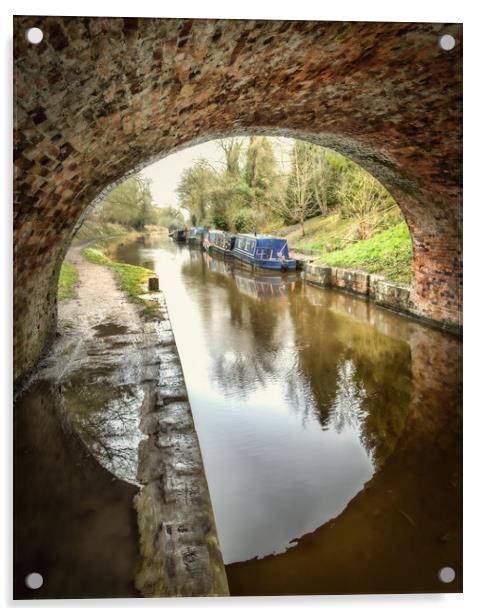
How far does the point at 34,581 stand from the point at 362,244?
13.2 meters

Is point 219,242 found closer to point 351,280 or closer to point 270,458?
point 351,280

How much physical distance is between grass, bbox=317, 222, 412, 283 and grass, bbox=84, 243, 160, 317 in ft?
17.6

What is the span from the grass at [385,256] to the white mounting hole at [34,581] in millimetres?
8616

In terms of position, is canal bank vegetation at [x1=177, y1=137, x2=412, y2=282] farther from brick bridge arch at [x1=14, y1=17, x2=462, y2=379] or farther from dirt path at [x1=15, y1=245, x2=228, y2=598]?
dirt path at [x1=15, y1=245, x2=228, y2=598]

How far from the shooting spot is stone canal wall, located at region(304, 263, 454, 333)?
8.46 metres

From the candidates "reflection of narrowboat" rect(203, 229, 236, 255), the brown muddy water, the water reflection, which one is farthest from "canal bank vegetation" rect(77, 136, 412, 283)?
the water reflection

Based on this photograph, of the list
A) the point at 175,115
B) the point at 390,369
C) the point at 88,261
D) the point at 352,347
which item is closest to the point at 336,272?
the point at 352,347

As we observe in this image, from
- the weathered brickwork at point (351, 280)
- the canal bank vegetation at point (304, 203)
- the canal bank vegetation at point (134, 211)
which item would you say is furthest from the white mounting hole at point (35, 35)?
the weathered brickwork at point (351, 280)

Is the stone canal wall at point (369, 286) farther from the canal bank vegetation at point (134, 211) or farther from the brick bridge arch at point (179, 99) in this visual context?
the canal bank vegetation at point (134, 211)

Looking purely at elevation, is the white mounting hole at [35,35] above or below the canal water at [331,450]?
above

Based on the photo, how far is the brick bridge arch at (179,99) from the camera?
2.36 metres

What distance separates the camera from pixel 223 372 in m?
6.43

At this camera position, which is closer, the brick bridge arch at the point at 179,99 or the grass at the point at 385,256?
the brick bridge arch at the point at 179,99

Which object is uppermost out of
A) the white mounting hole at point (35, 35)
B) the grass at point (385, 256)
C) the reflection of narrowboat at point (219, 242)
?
the reflection of narrowboat at point (219, 242)
